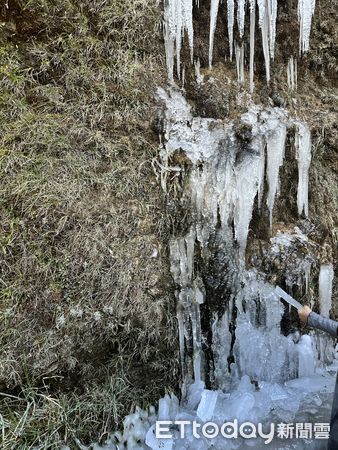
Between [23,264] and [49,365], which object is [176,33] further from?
[49,365]

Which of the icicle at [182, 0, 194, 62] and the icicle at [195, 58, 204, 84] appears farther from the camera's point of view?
the icicle at [195, 58, 204, 84]

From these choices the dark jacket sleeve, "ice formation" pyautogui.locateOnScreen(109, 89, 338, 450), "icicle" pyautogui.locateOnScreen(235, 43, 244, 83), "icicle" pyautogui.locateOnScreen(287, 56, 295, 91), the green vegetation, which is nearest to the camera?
the dark jacket sleeve

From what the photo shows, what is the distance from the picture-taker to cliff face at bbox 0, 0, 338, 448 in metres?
2.92

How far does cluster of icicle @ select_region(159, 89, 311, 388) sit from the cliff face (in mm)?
79

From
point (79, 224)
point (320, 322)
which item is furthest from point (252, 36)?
point (320, 322)

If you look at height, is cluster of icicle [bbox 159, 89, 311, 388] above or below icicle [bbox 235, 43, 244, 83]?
below

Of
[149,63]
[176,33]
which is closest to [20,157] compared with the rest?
[149,63]

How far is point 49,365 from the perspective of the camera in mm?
2922

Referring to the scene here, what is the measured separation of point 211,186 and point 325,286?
1.16m

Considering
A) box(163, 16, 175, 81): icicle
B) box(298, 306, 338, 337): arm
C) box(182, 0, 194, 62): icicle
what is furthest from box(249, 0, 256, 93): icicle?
box(298, 306, 338, 337): arm

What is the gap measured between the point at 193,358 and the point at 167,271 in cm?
65

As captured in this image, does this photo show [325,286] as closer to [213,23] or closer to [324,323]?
[324,323]

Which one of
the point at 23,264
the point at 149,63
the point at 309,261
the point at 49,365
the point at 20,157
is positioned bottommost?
the point at 49,365

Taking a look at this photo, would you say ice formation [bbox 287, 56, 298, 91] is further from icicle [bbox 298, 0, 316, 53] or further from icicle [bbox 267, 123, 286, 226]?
icicle [bbox 267, 123, 286, 226]
